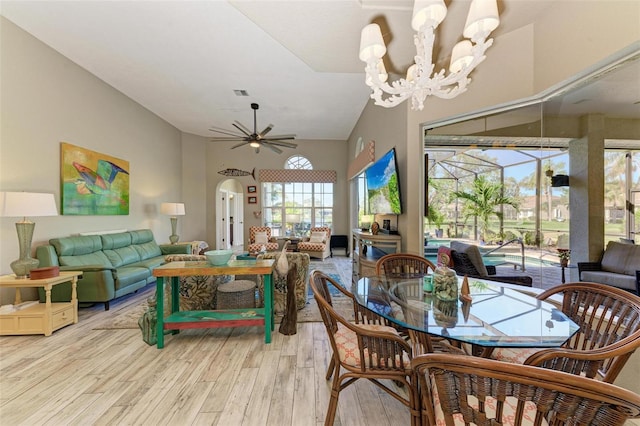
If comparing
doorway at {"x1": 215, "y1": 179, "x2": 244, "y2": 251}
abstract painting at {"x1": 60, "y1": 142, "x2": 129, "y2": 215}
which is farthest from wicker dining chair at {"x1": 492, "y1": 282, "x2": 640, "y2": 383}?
doorway at {"x1": 215, "y1": 179, "x2": 244, "y2": 251}

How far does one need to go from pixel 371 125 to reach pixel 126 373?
4.92 m

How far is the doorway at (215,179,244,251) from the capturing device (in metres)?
7.73

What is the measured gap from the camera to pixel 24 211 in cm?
261

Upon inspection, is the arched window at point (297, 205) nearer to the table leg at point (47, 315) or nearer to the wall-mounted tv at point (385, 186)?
the wall-mounted tv at point (385, 186)

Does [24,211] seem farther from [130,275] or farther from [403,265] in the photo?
[403,265]

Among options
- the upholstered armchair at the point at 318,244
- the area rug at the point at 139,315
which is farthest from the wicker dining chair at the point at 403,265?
the upholstered armchair at the point at 318,244

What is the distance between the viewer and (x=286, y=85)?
14.4 feet

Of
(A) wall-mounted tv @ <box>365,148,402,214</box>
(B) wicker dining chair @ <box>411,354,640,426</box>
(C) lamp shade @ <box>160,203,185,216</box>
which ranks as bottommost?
(B) wicker dining chair @ <box>411,354,640,426</box>

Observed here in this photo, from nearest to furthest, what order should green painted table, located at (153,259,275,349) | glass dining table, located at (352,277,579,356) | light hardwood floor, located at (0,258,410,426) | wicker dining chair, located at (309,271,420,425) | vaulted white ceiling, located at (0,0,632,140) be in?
glass dining table, located at (352,277,579,356) < wicker dining chair, located at (309,271,420,425) < light hardwood floor, located at (0,258,410,426) < vaulted white ceiling, located at (0,0,632,140) < green painted table, located at (153,259,275,349)

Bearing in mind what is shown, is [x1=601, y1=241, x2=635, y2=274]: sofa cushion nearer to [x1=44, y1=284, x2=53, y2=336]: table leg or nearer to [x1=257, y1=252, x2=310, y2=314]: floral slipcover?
[x1=257, y1=252, x2=310, y2=314]: floral slipcover

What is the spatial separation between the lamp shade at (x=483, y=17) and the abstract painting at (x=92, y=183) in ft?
17.2

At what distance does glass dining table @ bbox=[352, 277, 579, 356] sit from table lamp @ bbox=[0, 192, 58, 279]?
3585mm

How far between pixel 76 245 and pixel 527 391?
16.6ft

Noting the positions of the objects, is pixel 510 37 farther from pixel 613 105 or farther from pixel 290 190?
pixel 290 190
